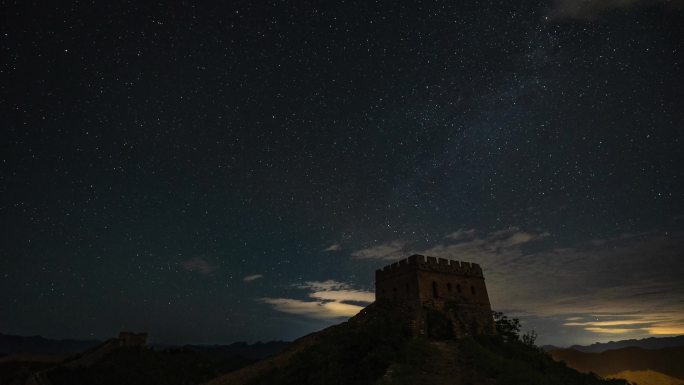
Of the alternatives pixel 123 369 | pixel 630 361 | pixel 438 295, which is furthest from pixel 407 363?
pixel 630 361

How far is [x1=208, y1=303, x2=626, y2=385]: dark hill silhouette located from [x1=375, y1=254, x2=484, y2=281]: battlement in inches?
153

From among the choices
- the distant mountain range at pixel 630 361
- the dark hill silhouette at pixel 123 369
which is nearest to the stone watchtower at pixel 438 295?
the dark hill silhouette at pixel 123 369

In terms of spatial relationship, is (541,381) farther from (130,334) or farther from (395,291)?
(130,334)

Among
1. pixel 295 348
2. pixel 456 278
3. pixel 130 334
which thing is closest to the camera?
pixel 295 348

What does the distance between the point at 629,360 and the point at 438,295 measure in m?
115

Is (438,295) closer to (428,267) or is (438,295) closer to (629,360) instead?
(428,267)

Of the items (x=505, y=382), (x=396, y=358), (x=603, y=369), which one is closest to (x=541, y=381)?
(x=505, y=382)

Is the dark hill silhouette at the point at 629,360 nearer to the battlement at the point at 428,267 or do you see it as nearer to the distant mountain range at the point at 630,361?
the distant mountain range at the point at 630,361

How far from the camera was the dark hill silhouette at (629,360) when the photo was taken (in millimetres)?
87000

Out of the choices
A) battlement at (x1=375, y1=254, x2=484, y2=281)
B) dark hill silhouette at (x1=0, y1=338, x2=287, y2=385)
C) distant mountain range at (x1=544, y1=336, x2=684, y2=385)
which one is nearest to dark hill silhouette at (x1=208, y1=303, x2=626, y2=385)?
battlement at (x1=375, y1=254, x2=484, y2=281)

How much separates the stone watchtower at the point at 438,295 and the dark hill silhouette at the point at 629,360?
255 feet

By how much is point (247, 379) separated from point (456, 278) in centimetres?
1595

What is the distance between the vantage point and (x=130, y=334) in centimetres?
4450

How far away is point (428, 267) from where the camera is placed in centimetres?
2478
